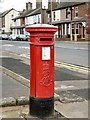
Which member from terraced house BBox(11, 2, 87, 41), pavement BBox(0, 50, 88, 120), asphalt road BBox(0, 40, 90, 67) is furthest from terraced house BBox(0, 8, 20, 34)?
pavement BBox(0, 50, 88, 120)

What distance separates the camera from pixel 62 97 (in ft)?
24.0

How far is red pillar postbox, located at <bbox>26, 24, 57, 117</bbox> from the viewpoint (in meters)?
5.74

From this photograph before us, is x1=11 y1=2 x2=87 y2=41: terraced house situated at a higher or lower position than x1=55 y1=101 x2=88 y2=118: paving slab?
higher

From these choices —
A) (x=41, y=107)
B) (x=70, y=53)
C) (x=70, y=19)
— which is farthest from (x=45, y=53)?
(x=70, y=19)

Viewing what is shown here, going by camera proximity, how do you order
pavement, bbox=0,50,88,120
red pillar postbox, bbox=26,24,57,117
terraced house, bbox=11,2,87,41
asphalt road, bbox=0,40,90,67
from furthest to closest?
terraced house, bbox=11,2,87,41 < asphalt road, bbox=0,40,90,67 < pavement, bbox=0,50,88,120 < red pillar postbox, bbox=26,24,57,117

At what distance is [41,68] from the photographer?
579 centimetres

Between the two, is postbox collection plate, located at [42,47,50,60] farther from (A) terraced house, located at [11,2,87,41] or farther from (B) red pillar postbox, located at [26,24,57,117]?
(A) terraced house, located at [11,2,87,41]

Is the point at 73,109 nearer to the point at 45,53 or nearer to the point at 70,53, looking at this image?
the point at 45,53

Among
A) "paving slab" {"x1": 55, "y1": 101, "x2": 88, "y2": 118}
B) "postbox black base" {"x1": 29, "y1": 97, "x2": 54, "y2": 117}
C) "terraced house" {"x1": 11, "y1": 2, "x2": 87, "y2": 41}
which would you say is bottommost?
"paving slab" {"x1": 55, "y1": 101, "x2": 88, "y2": 118}

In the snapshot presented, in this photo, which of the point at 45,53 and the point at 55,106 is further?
the point at 55,106

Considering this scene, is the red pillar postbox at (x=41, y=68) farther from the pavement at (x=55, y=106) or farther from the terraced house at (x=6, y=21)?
the terraced house at (x=6, y=21)

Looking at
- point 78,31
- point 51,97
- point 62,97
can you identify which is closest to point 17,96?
point 62,97

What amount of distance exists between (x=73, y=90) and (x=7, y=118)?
2.84m

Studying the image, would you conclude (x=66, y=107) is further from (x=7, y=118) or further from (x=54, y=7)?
(x=54, y=7)
